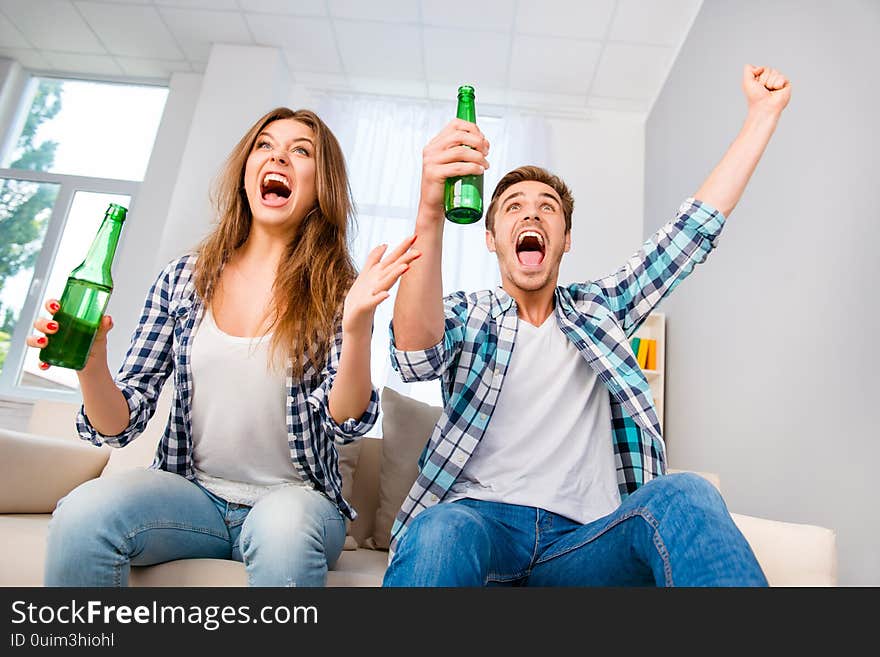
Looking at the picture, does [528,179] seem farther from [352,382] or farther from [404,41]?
[404,41]

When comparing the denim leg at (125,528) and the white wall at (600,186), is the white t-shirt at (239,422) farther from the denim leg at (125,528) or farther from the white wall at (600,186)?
the white wall at (600,186)

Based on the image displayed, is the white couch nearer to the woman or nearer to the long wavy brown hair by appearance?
the woman

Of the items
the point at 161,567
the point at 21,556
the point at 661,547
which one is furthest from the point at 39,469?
the point at 661,547

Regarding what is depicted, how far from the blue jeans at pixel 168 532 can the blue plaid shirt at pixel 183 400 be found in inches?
3.1

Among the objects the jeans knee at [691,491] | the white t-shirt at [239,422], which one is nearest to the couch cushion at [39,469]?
the white t-shirt at [239,422]

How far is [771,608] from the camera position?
23.6 inches

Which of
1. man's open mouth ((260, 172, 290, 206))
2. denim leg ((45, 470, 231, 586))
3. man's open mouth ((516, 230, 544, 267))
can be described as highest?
man's open mouth ((260, 172, 290, 206))

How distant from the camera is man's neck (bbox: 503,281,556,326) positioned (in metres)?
1.32

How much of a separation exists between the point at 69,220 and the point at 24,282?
492 millimetres

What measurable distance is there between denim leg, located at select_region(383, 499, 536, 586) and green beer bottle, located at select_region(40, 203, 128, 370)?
578mm

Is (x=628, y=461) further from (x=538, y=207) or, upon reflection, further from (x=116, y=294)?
(x=116, y=294)

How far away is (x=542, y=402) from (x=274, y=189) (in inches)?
27.9

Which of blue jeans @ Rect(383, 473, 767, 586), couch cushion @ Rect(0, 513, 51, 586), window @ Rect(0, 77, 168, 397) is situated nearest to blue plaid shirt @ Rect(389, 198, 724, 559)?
blue jeans @ Rect(383, 473, 767, 586)

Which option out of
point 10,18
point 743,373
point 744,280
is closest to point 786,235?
point 744,280
